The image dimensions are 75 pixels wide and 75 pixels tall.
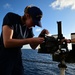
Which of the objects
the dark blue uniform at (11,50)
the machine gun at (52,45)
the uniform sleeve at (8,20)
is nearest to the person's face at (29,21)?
the dark blue uniform at (11,50)

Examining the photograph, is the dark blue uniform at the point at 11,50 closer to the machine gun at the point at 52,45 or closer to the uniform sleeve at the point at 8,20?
the uniform sleeve at the point at 8,20

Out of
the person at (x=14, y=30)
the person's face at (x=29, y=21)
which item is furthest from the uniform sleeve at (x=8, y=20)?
the person's face at (x=29, y=21)

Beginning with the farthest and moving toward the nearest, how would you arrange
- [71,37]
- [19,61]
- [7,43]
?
[19,61], [71,37], [7,43]

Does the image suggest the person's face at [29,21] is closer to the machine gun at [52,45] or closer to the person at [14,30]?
the person at [14,30]

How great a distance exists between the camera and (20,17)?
3.22m

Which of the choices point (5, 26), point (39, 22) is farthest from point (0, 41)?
point (39, 22)

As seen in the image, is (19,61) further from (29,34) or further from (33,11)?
(33,11)

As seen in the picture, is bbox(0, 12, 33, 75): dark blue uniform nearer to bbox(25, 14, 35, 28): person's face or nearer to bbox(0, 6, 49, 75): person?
bbox(0, 6, 49, 75): person


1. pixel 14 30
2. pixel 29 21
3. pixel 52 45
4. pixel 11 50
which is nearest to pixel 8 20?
pixel 14 30

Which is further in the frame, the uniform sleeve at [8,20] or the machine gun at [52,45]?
the uniform sleeve at [8,20]

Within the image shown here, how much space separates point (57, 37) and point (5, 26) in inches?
29.8

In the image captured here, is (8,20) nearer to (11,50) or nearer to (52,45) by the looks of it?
(11,50)

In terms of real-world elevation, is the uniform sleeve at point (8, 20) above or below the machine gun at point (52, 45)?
above

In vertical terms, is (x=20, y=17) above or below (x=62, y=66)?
above
